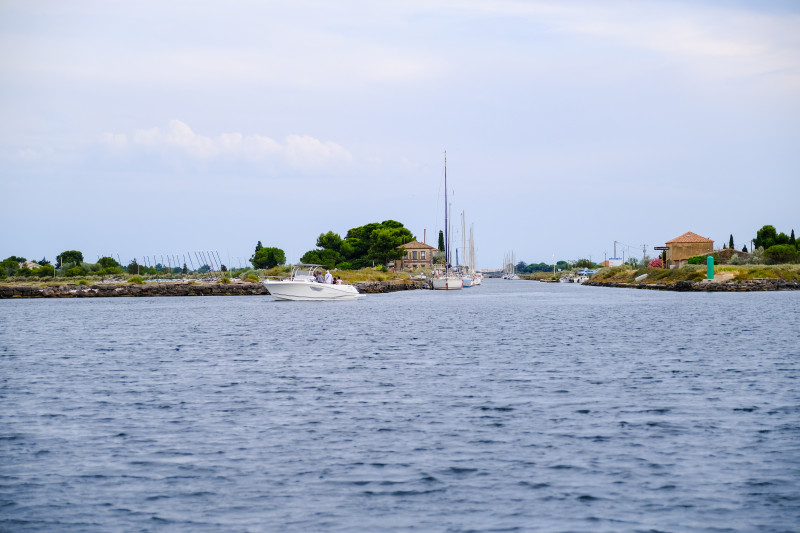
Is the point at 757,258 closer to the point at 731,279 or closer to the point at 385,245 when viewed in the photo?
the point at 731,279

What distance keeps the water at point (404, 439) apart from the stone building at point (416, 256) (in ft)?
416

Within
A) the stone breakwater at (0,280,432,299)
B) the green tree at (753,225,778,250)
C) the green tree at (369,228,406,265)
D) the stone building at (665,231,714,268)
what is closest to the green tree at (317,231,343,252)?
the green tree at (369,228,406,265)

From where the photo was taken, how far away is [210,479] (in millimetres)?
11336

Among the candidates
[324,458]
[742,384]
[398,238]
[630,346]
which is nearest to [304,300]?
[630,346]

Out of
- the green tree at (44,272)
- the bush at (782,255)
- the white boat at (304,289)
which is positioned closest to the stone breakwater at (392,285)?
the white boat at (304,289)

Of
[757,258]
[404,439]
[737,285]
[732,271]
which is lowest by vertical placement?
[404,439]

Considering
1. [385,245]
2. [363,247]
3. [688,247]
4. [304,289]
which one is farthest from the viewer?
[363,247]

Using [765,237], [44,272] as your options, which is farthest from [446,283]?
[44,272]

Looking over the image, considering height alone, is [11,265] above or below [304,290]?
above

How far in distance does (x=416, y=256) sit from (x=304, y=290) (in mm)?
90290

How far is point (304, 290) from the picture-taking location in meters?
69.4

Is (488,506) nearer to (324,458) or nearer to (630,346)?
(324,458)

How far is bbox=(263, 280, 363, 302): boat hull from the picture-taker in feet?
227

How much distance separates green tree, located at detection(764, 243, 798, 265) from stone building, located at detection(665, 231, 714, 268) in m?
13.2
